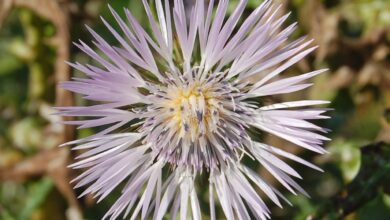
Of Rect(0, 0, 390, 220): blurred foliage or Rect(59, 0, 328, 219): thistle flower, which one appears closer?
Rect(59, 0, 328, 219): thistle flower

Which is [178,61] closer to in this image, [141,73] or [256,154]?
[141,73]

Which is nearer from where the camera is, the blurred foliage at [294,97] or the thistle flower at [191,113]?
the thistle flower at [191,113]

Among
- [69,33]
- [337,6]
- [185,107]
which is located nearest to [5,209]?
[69,33]

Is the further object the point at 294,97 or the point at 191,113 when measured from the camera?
the point at 294,97
